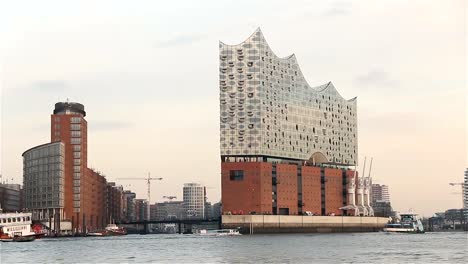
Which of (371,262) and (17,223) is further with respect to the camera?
(17,223)

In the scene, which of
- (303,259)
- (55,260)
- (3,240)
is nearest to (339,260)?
(303,259)

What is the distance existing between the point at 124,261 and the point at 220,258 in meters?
12.5

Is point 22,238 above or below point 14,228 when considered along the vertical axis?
below

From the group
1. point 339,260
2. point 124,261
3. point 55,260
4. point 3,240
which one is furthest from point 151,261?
point 3,240

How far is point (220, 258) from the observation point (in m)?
110

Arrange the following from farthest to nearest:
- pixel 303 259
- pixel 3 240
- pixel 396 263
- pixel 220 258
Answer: pixel 3 240
pixel 220 258
pixel 303 259
pixel 396 263

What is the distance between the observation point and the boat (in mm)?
177875

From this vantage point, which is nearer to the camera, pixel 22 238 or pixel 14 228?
pixel 22 238

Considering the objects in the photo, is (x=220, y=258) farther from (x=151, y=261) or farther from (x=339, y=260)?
(x=339, y=260)

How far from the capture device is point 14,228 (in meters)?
182

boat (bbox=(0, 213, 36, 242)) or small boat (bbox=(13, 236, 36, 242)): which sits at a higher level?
boat (bbox=(0, 213, 36, 242))

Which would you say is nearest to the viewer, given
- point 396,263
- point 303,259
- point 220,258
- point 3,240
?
point 396,263

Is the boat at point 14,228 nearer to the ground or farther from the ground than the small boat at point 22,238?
farther from the ground

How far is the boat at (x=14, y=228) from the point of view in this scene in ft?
584
